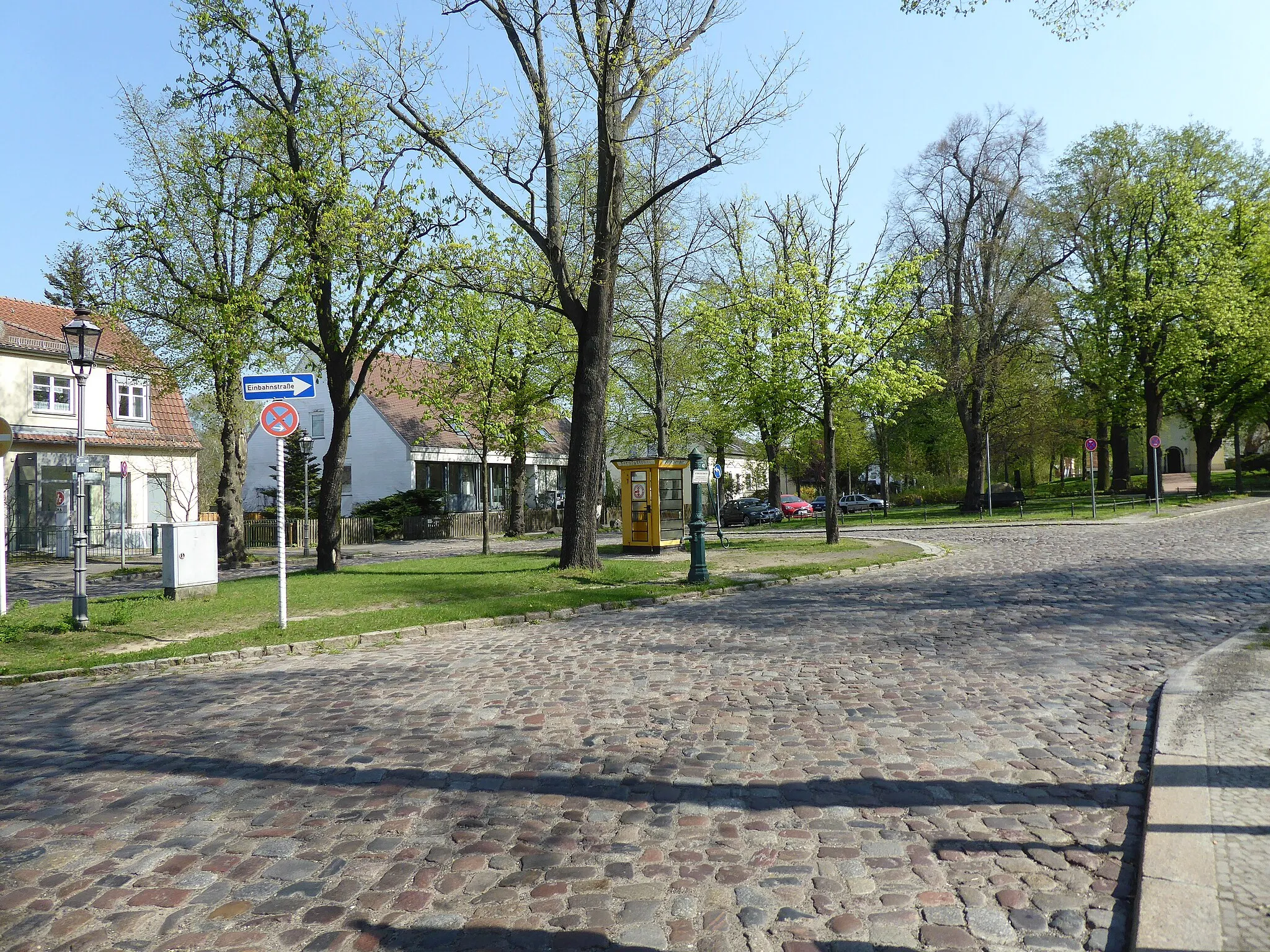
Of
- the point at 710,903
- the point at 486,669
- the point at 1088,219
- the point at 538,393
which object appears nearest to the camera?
the point at 710,903

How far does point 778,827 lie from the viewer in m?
4.45

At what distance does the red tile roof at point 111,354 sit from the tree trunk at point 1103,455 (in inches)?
1700

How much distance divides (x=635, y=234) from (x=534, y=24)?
13695mm

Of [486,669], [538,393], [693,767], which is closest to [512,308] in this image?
[538,393]

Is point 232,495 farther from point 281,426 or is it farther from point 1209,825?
point 1209,825

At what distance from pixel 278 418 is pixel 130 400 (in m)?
25.2

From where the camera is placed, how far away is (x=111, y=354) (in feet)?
101

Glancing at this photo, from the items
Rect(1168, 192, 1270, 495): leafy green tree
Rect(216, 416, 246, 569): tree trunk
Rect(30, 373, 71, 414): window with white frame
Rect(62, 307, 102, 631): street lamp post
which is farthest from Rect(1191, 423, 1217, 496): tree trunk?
Rect(30, 373, 71, 414): window with white frame

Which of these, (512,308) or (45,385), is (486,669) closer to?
(512,308)

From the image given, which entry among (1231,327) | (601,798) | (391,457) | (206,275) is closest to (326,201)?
(206,275)

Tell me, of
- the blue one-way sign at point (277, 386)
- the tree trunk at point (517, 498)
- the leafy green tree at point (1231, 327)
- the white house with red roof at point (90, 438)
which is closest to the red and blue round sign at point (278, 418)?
the blue one-way sign at point (277, 386)

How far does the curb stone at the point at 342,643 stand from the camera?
9531 millimetres

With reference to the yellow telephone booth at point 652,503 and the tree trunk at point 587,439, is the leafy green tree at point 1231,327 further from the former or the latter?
the tree trunk at point 587,439

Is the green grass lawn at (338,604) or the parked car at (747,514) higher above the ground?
the parked car at (747,514)
